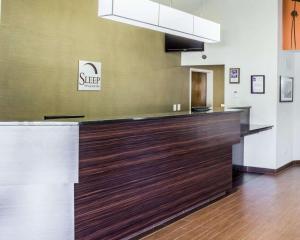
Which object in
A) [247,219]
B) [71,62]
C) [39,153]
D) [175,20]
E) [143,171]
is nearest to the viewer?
[39,153]

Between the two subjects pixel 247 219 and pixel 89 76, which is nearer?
pixel 247 219

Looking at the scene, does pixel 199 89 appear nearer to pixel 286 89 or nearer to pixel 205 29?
pixel 286 89

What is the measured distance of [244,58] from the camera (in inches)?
297

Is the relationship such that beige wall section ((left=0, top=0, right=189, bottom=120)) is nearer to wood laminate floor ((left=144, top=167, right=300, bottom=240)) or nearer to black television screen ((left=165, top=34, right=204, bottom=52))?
black television screen ((left=165, top=34, right=204, bottom=52))

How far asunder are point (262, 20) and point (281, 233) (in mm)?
4461

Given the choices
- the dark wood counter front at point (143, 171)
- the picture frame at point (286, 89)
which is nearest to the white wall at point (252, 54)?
the picture frame at point (286, 89)

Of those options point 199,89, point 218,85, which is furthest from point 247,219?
point 218,85

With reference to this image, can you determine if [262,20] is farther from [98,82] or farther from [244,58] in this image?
[98,82]

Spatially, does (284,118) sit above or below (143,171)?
above

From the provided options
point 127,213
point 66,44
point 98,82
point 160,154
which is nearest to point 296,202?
point 160,154

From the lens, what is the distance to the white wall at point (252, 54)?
23.8 feet

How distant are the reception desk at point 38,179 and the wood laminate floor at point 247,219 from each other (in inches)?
→ 47.6

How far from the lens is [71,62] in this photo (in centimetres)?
607

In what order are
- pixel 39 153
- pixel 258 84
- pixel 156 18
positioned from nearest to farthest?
pixel 39 153 → pixel 156 18 → pixel 258 84
